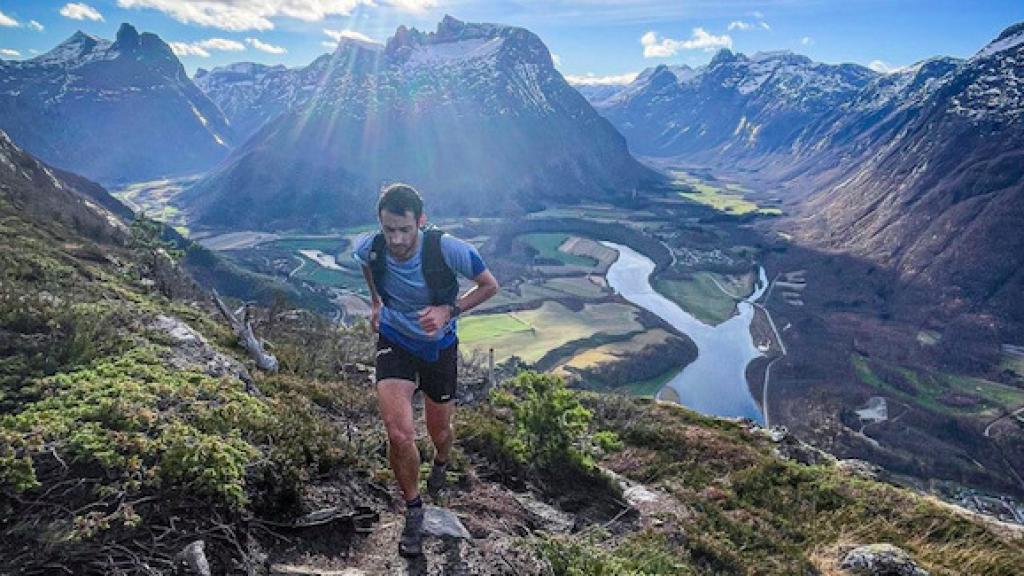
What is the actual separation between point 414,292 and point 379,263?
1.67 ft

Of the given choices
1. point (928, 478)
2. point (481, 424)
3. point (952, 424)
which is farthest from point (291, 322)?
point (952, 424)

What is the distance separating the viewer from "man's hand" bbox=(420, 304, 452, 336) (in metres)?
5.92

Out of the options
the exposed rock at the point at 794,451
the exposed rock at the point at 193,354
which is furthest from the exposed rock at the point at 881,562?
the exposed rock at the point at 193,354

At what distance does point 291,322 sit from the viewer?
24.9 m

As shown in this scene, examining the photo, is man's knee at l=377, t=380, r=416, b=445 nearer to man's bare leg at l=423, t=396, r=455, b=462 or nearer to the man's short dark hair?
man's bare leg at l=423, t=396, r=455, b=462

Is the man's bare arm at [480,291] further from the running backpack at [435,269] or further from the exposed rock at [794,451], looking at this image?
the exposed rock at [794,451]

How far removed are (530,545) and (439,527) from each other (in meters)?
1.03

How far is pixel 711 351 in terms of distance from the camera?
355ft

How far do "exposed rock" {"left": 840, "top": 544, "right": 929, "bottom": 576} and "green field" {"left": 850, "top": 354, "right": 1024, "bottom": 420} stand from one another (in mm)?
95297

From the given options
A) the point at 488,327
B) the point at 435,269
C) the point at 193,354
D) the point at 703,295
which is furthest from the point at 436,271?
the point at 703,295

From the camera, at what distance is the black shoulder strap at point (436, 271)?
6.14 metres

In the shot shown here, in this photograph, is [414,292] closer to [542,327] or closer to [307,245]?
[542,327]

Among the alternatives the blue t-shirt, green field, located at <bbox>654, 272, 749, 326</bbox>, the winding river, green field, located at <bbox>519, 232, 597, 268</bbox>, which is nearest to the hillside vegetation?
the blue t-shirt

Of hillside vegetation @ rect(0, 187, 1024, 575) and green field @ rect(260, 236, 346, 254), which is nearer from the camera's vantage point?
hillside vegetation @ rect(0, 187, 1024, 575)
